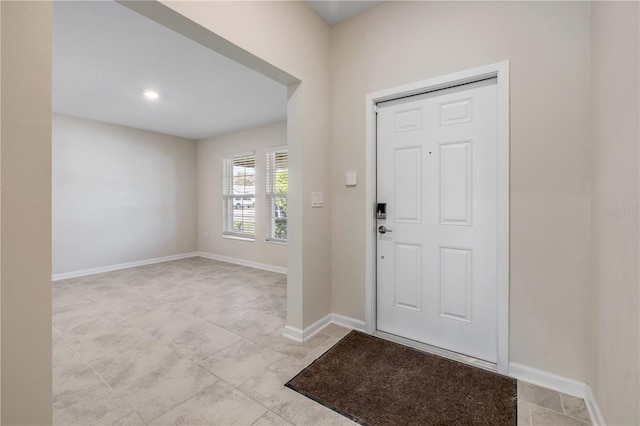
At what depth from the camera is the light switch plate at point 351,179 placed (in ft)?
7.96

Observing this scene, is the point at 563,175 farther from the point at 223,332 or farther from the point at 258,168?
the point at 258,168

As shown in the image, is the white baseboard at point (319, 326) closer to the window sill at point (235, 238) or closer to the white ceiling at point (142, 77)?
the white ceiling at point (142, 77)

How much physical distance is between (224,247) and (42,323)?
4.81 m

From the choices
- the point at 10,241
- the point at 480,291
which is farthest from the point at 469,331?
the point at 10,241

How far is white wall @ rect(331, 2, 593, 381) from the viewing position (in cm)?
159

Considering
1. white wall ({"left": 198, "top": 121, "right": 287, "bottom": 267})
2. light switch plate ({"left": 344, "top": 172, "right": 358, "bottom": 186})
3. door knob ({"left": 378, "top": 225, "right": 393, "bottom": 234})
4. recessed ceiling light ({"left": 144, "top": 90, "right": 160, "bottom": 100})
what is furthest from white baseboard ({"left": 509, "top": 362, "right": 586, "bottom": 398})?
recessed ceiling light ({"left": 144, "top": 90, "right": 160, "bottom": 100})

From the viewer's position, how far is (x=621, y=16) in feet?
3.80

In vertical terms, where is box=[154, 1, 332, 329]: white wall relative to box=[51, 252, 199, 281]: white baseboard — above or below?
above

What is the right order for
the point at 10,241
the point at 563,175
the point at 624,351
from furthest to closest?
the point at 563,175 → the point at 624,351 → the point at 10,241

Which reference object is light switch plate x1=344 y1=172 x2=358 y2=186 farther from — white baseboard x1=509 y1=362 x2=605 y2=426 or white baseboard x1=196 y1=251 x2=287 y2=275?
white baseboard x1=196 y1=251 x2=287 y2=275

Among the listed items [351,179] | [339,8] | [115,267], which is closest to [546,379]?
[351,179]

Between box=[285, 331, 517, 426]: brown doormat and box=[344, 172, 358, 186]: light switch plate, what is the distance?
1381 millimetres

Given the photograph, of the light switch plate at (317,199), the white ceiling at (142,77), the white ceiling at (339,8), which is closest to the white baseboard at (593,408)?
the light switch plate at (317,199)

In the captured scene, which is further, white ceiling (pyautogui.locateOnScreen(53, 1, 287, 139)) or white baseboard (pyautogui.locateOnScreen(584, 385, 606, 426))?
white ceiling (pyautogui.locateOnScreen(53, 1, 287, 139))
